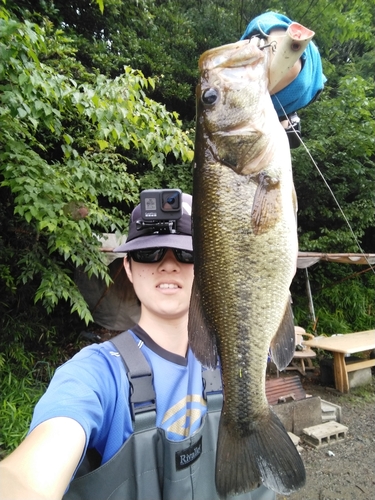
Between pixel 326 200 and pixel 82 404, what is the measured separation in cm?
1031

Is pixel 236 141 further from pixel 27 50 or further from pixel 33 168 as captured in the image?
pixel 33 168

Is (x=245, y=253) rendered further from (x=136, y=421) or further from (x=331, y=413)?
(x=331, y=413)

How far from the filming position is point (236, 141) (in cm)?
149

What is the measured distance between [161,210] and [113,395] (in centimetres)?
81

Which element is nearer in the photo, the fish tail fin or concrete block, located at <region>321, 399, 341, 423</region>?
the fish tail fin

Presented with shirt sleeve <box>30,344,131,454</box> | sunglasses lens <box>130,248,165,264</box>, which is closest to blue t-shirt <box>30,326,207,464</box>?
shirt sleeve <box>30,344,131,454</box>

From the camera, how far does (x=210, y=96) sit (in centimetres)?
152

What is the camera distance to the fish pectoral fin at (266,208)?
55.8 inches

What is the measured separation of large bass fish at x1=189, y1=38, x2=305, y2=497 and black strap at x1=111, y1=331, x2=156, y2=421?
9.0 inches

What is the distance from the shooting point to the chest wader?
4.42ft

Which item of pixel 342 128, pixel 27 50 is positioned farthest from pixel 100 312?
pixel 342 128

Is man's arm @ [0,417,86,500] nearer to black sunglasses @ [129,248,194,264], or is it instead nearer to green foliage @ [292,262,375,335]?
black sunglasses @ [129,248,194,264]

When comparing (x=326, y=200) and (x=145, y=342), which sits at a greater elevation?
(x=326, y=200)

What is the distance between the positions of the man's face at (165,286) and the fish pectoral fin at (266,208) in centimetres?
42
